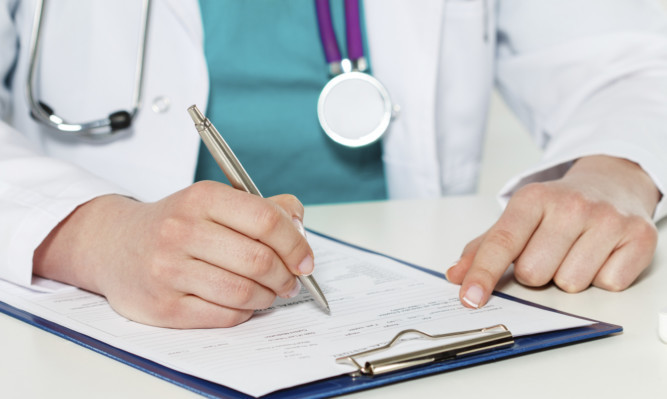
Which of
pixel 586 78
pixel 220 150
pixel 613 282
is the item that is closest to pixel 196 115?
pixel 220 150

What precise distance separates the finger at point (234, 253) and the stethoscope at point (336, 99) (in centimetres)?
42

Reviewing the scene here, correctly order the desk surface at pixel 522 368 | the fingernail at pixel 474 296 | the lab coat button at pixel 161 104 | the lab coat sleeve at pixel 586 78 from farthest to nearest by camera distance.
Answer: the lab coat button at pixel 161 104 < the lab coat sleeve at pixel 586 78 < the fingernail at pixel 474 296 < the desk surface at pixel 522 368

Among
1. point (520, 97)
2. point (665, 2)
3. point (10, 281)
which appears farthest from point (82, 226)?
point (665, 2)

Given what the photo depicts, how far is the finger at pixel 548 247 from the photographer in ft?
1.79

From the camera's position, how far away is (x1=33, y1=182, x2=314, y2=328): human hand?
0.46 m

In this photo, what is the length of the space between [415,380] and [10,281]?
14.8 inches

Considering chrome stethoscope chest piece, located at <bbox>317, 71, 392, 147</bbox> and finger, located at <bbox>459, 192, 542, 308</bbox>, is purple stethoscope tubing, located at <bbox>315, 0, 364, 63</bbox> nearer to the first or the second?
chrome stethoscope chest piece, located at <bbox>317, 71, 392, 147</bbox>

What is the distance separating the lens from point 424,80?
93cm

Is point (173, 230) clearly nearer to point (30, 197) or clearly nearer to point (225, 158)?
point (225, 158)

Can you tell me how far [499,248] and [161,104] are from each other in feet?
1.66

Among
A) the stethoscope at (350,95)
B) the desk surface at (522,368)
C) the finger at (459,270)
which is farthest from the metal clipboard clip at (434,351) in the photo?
the stethoscope at (350,95)

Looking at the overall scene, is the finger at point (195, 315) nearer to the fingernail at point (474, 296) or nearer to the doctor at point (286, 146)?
the doctor at point (286, 146)

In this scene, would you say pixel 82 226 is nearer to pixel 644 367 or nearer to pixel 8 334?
pixel 8 334

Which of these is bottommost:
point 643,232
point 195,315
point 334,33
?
point 195,315
